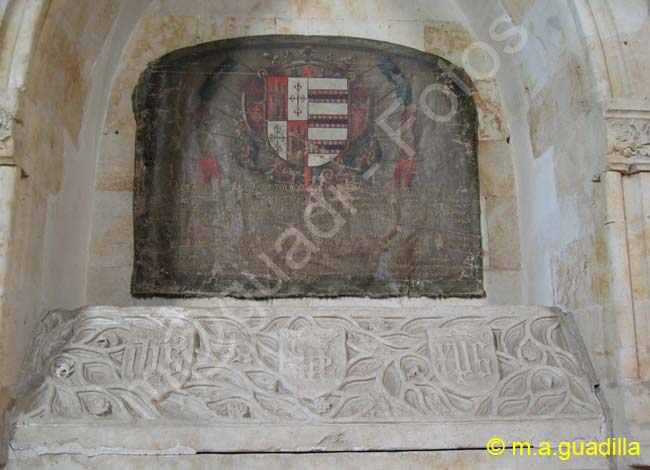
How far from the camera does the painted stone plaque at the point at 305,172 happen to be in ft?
13.4

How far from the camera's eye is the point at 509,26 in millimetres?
4191

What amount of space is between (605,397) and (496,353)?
1.69 feet

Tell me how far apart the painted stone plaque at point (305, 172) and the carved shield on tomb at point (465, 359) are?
2.37 ft

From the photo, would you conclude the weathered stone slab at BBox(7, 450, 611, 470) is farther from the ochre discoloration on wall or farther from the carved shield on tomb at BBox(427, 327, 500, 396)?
the ochre discoloration on wall

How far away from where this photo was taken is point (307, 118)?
4.29 metres

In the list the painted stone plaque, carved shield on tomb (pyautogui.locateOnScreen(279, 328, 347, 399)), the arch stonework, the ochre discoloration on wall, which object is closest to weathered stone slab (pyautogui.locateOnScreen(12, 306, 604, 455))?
carved shield on tomb (pyautogui.locateOnScreen(279, 328, 347, 399))

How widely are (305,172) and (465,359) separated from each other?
1.54 m

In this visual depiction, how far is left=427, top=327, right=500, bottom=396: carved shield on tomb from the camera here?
3.22m

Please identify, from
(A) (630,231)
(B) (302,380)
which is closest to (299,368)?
(B) (302,380)

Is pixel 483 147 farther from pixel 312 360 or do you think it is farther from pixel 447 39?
pixel 312 360

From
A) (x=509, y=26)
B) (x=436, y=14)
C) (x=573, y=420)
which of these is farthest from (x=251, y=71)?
(x=573, y=420)

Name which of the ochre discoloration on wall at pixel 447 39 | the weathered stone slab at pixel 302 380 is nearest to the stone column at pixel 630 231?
the weathered stone slab at pixel 302 380

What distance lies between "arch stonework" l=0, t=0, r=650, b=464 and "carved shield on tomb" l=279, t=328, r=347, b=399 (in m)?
0.91

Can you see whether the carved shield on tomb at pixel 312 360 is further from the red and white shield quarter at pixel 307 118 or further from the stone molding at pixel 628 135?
the stone molding at pixel 628 135
